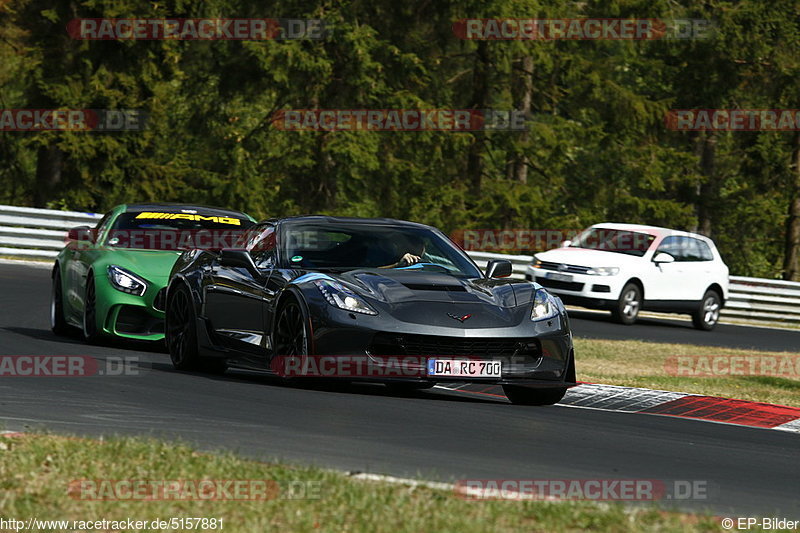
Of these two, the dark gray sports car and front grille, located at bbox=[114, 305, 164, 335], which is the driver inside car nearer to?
the dark gray sports car

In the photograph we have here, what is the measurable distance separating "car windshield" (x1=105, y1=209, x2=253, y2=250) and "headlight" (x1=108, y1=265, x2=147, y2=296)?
0.86 m

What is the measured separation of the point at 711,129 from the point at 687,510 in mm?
37867

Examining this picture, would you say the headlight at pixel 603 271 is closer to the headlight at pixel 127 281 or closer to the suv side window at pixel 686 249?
the suv side window at pixel 686 249

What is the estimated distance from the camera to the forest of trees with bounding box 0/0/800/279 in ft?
120

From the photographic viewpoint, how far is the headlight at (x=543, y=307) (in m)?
10.1

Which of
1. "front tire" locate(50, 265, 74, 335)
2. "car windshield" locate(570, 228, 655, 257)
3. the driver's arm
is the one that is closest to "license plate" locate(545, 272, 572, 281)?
"car windshield" locate(570, 228, 655, 257)

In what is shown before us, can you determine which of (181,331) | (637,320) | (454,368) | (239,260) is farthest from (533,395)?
(637,320)

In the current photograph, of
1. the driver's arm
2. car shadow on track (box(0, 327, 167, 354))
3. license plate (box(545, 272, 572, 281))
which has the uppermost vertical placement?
the driver's arm

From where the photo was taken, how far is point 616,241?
25156mm

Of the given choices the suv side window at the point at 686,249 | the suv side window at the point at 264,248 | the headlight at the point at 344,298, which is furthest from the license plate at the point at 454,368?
the suv side window at the point at 686,249

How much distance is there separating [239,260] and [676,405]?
12.6 ft

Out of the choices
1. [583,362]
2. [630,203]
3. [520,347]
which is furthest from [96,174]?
[520,347]

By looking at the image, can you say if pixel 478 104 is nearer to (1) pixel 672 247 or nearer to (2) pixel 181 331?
(1) pixel 672 247

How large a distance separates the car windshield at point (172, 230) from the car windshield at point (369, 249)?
111 inches
